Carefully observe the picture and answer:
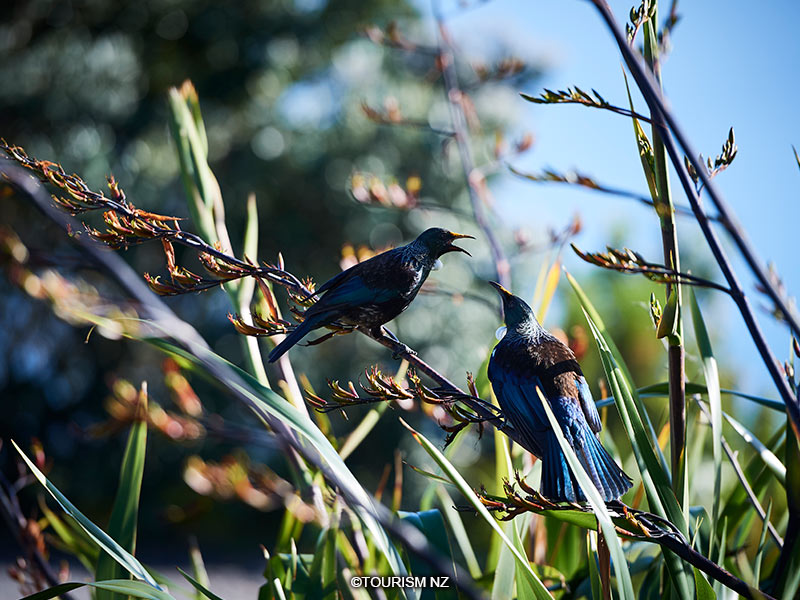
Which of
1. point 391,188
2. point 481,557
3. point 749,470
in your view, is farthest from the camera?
point 481,557

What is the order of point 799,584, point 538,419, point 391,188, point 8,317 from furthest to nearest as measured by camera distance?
point 8,317 → point 391,188 → point 799,584 → point 538,419

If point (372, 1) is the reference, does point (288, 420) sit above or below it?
below

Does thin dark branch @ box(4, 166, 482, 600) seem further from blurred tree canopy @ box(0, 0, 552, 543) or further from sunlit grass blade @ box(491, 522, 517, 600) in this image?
blurred tree canopy @ box(0, 0, 552, 543)

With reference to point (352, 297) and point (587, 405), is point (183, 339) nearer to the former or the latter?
point (352, 297)

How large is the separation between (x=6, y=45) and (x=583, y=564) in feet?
11.8

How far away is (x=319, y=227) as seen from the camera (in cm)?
320

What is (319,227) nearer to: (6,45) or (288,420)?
(6,45)

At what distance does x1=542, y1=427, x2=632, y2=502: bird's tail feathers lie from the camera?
0.38 metres

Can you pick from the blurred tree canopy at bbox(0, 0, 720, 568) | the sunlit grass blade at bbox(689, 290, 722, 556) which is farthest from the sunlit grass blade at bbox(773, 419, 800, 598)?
the blurred tree canopy at bbox(0, 0, 720, 568)

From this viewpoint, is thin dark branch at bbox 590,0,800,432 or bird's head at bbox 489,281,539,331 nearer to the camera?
thin dark branch at bbox 590,0,800,432

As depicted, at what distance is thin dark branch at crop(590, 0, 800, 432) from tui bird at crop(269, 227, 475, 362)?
0.15 m

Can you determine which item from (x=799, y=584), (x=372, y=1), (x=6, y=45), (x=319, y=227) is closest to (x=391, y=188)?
(x=799, y=584)

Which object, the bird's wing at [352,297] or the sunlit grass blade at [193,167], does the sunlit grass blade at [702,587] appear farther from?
the sunlit grass blade at [193,167]

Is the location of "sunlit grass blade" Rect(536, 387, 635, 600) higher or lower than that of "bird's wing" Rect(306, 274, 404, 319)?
lower
